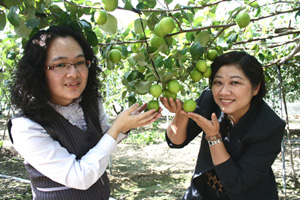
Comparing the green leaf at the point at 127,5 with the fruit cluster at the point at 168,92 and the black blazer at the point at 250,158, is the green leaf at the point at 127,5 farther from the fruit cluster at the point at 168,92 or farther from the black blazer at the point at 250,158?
the black blazer at the point at 250,158

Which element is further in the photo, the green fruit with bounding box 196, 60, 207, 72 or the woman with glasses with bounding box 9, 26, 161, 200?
the green fruit with bounding box 196, 60, 207, 72

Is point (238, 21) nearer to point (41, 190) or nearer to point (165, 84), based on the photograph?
point (165, 84)

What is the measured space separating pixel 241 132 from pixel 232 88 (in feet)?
0.94

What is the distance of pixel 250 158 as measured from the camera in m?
1.32

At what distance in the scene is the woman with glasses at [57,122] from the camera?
1057mm

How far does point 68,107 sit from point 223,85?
2.69 feet

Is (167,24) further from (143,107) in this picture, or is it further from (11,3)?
(11,3)

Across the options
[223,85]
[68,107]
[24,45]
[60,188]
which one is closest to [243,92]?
[223,85]

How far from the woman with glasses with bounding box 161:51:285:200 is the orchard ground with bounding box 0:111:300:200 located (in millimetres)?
2659

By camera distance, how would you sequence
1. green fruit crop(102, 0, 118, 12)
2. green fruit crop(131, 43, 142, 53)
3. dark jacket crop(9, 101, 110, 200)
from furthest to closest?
green fruit crop(131, 43, 142, 53)
dark jacket crop(9, 101, 110, 200)
green fruit crop(102, 0, 118, 12)

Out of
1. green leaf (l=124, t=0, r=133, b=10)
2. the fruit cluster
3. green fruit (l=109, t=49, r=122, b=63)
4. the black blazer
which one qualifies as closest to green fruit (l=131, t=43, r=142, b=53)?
green fruit (l=109, t=49, r=122, b=63)

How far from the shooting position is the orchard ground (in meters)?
4.02

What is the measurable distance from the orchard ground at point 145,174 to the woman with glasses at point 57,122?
297cm

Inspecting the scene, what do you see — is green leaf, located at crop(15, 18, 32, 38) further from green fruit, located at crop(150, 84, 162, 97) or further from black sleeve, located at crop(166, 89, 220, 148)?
black sleeve, located at crop(166, 89, 220, 148)
